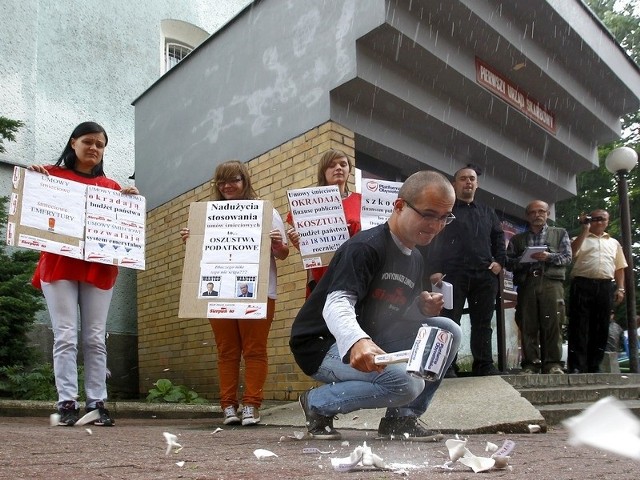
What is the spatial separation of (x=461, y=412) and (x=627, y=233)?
5.91 meters

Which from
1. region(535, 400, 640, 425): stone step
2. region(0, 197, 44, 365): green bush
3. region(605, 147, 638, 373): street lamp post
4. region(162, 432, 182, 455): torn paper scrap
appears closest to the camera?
region(162, 432, 182, 455): torn paper scrap

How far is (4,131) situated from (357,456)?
616cm

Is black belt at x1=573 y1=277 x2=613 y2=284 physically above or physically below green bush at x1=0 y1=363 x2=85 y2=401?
above

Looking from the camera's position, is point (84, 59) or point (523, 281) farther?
point (84, 59)

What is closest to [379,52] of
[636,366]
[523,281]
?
[523,281]

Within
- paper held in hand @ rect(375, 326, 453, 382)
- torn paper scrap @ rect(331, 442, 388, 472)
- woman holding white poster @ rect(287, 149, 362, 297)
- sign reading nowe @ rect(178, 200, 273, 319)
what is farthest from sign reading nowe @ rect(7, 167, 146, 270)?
paper held in hand @ rect(375, 326, 453, 382)

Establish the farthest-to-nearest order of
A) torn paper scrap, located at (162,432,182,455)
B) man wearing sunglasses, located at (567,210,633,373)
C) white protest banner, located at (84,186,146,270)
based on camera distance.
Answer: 1. man wearing sunglasses, located at (567,210,633,373)
2. white protest banner, located at (84,186,146,270)
3. torn paper scrap, located at (162,432,182,455)

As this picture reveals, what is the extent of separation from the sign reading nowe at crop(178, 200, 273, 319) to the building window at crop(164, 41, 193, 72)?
7.42m

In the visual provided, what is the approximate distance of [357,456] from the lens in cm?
245

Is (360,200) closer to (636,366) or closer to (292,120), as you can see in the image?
(292,120)

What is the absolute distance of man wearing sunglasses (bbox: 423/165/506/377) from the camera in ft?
20.0

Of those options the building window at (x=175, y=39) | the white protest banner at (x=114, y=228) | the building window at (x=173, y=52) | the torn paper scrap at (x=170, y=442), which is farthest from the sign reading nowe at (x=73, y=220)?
the building window at (x=173, y=52)

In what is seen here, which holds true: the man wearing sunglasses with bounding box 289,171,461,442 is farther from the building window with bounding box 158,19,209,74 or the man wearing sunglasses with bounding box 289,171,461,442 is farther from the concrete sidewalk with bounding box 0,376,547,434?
the building window with bounding box 158,19,209,74

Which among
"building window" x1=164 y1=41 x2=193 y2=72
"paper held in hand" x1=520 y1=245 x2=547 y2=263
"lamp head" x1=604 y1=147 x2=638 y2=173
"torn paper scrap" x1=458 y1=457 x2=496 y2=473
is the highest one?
"building window" x1=164 y1=41 x2=193 y2=72
